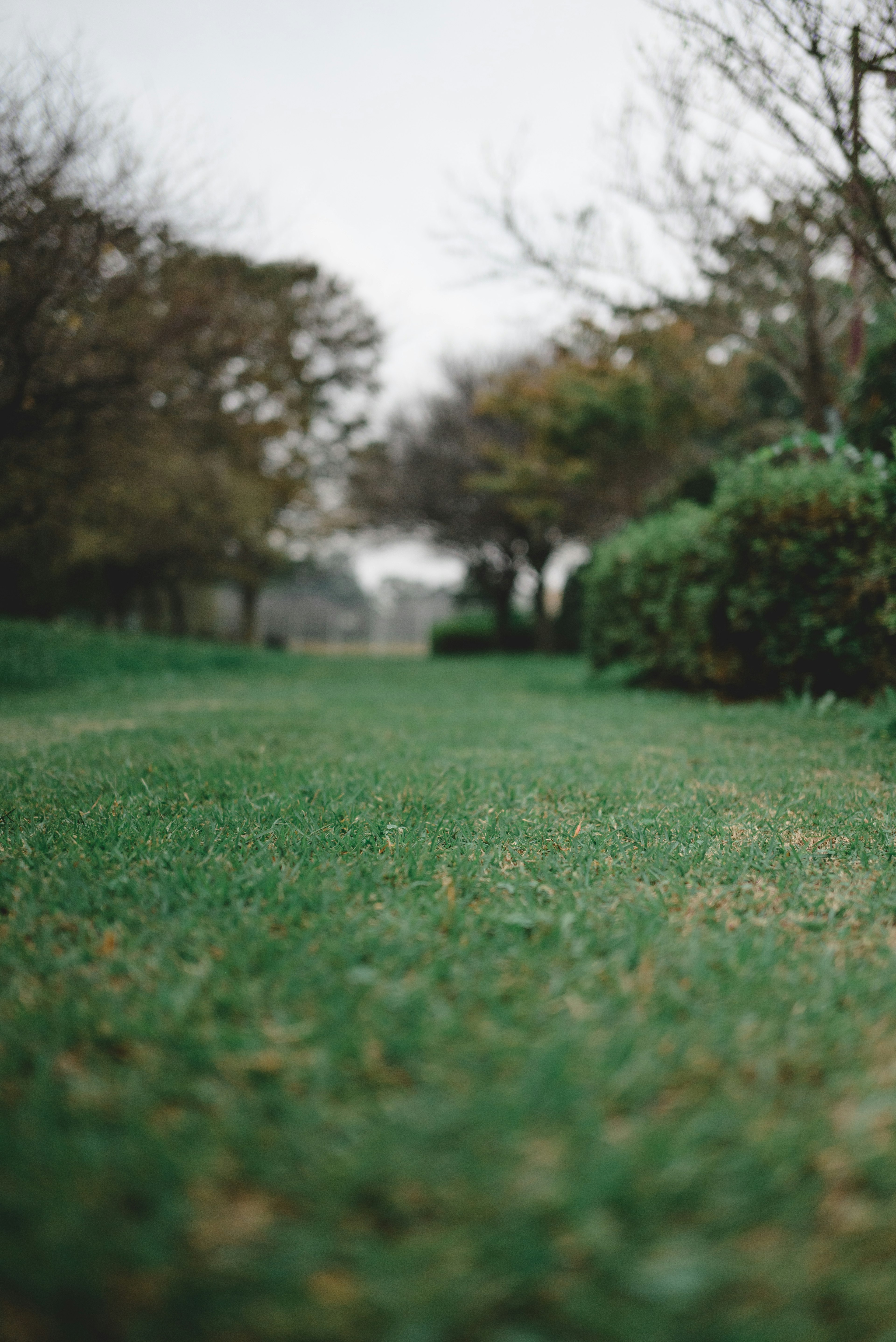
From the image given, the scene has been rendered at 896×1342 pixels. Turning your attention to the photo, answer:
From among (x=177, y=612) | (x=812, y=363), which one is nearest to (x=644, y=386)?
(x=812, y=363)

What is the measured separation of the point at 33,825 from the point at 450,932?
5.18 feet

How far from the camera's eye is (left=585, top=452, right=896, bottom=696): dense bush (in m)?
5.26

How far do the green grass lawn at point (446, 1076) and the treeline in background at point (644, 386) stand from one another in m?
3.80

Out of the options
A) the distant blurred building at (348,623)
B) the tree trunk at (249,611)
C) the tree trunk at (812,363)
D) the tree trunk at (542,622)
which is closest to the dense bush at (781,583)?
the tree trunk at (812,363)

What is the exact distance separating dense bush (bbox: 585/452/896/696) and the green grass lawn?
3.08 meters

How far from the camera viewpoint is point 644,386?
13.9 metres

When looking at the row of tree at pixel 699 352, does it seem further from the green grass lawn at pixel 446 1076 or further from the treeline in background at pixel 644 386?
the green grass lawn at pixel 446 1076

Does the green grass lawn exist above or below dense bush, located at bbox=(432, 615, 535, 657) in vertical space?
below

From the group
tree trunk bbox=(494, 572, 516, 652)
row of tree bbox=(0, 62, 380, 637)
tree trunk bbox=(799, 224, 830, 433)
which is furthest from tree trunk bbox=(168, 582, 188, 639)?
tree trunk bbox=(799, 224, 830, 433)

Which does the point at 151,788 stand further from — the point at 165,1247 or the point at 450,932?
the point at 165,1247

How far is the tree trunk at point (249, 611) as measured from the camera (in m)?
24.7

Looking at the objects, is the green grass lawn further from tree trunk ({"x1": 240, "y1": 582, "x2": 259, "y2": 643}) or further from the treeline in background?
tree trunk ({"x1": 240, "y1": 582, "x2": 259, "y2": 643})

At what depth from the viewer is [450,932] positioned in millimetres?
1688

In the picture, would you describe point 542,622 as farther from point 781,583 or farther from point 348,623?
point 348,623
